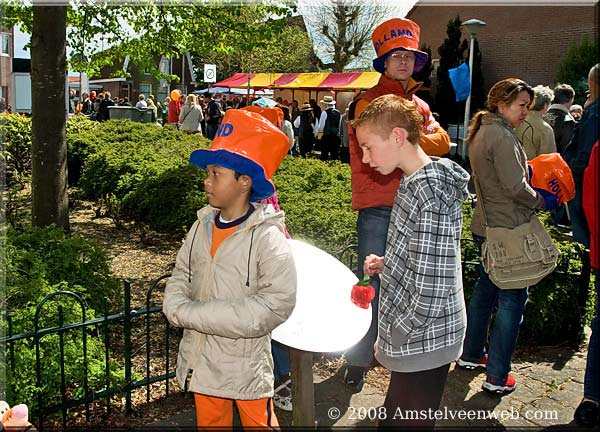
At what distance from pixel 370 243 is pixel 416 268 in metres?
1.37

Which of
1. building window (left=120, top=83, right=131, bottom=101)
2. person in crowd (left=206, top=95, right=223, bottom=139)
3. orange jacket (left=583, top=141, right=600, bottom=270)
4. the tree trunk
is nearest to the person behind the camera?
orange jacket (left=583, top=141, right=600, bottom=270)

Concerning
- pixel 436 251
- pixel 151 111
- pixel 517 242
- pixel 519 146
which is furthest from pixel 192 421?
pixel 151 111

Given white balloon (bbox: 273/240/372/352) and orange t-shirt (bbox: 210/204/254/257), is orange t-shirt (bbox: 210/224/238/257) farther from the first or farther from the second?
white balloon (bbox: 273/240/372/352)

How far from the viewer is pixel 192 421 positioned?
3523mm

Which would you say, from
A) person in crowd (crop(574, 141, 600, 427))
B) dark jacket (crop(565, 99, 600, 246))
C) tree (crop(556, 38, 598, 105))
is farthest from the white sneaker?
tree (crop(556, 38, 598, 105))

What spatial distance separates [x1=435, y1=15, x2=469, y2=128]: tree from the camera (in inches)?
1089

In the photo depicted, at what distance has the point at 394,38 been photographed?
3615 mm

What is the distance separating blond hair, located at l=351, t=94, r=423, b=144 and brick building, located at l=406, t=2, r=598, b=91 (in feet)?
79.1

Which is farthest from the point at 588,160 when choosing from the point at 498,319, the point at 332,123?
the point at 332,123

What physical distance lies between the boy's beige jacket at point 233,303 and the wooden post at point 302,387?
12 cm

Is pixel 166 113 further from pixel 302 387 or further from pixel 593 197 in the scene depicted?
pixel 302 387

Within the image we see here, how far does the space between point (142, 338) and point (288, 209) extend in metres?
1.74

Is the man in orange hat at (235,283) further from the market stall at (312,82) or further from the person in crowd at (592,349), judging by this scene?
the market stall at (312,82)

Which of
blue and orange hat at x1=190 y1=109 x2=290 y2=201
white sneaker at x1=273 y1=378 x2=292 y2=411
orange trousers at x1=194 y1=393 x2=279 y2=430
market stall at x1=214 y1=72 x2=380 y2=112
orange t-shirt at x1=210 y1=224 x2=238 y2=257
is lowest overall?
white sneaker at x1=273 y1=378 x2=292 y2=411
